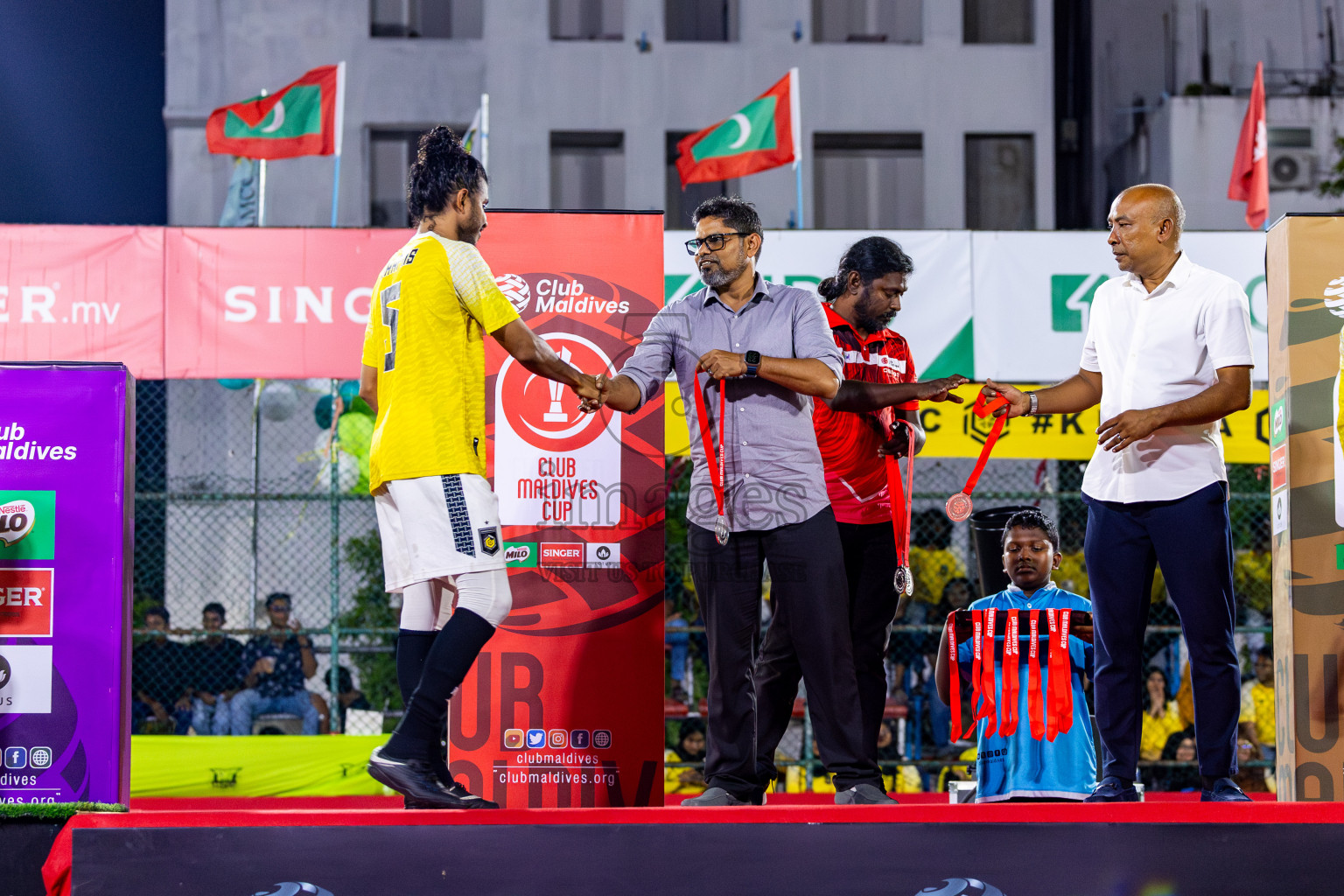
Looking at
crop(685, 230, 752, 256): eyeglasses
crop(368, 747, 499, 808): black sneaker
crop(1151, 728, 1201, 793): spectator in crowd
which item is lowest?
crop(1151, 728, 1201, 793): spectator in crowd

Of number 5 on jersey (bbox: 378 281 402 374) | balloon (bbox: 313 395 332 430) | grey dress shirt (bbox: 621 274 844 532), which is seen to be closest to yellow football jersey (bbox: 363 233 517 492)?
number 5 on jersey (bbox: 378 281 402 374)

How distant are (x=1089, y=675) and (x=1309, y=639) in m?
0.84

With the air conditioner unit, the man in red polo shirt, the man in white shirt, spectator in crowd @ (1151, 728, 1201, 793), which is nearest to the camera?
the man in white shirt

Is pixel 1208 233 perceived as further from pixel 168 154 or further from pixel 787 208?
pixel 168 154

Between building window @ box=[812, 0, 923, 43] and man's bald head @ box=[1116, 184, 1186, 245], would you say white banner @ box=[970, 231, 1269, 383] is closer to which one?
man's bald head @ box=[1116, 184, 1186, 245]

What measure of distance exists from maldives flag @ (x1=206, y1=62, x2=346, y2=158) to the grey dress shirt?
8580 mm

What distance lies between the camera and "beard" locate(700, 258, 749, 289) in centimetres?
441

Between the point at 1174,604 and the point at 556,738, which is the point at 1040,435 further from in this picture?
the point at 1174,604

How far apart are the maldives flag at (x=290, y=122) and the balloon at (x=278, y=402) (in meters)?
2.96

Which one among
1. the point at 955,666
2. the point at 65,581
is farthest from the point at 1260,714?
the point at 65,581

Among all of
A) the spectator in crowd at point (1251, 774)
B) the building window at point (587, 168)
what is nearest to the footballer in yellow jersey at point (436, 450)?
the spectator in crowd at point (1251, 774)

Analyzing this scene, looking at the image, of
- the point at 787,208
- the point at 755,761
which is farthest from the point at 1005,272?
the point at 787,208

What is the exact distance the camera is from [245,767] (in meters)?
8.52

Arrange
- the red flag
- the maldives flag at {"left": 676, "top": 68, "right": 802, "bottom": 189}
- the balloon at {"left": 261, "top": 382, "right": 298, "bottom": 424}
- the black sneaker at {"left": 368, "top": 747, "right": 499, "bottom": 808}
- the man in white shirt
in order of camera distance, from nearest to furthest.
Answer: the black sneaker at {"left": 368, "top": 747, "right": 499, "bottom": 808}
the man in white shirt
the maldives flag at {"left": 676, "top": 68, "right": 802, "bottom": 189}
the red flag
the balloon at {"left": 261, "top": 382, "right": 298, "bottom": 424}
